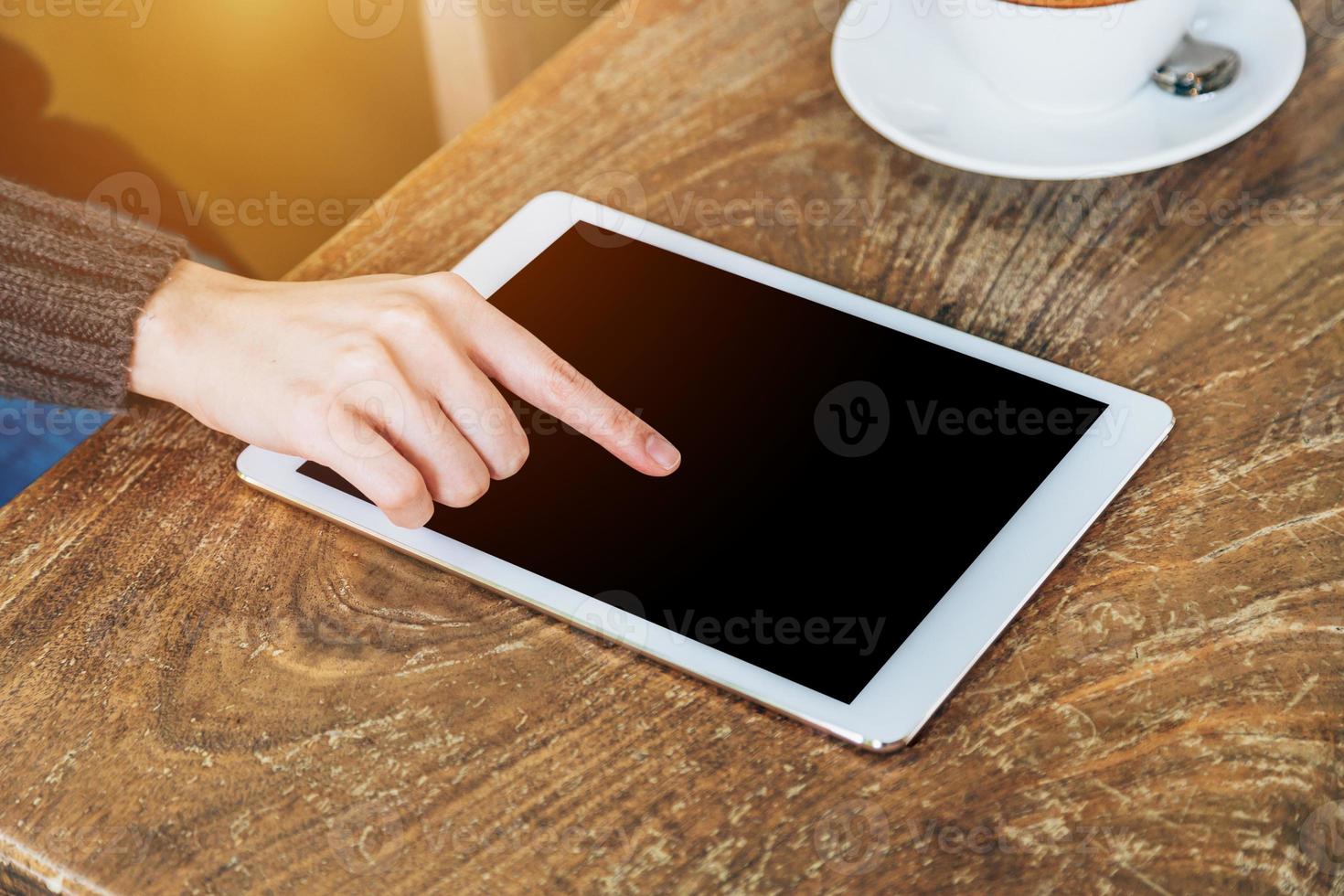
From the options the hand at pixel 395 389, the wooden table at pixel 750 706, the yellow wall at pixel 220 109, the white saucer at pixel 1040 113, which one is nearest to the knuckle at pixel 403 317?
the hand at pixel 395 389

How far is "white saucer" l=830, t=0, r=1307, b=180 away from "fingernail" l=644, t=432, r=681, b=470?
0.27 metres

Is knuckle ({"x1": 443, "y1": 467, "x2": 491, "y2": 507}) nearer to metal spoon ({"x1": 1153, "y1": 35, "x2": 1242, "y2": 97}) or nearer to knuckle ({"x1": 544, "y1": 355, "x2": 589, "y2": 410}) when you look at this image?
knuckle ({"x1": 544, "y1": 355, "x2": 589, "y2": 410})

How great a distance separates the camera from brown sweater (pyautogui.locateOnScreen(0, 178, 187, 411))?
0.65 m

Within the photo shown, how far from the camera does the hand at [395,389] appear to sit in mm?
568

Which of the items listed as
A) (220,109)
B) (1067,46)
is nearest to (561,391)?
(1067,46)

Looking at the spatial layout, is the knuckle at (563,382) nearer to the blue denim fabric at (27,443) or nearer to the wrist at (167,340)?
the wrist at (167,340)

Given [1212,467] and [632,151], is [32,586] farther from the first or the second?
[1212,467]

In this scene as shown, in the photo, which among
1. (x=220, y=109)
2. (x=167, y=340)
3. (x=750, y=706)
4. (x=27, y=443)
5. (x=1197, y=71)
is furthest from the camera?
(x=220, y=109)

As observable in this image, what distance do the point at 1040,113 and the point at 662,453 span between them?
0.35 m

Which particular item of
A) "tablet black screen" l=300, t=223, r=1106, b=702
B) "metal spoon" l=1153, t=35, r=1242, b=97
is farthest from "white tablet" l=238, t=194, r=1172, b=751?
"metal spoon" l=1153, t=35, r=1242, b=97

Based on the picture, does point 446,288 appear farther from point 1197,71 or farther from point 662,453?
point 1197,71

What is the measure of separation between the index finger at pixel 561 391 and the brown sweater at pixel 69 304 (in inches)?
7.9

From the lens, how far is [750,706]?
507 mm

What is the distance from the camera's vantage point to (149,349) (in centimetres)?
64
